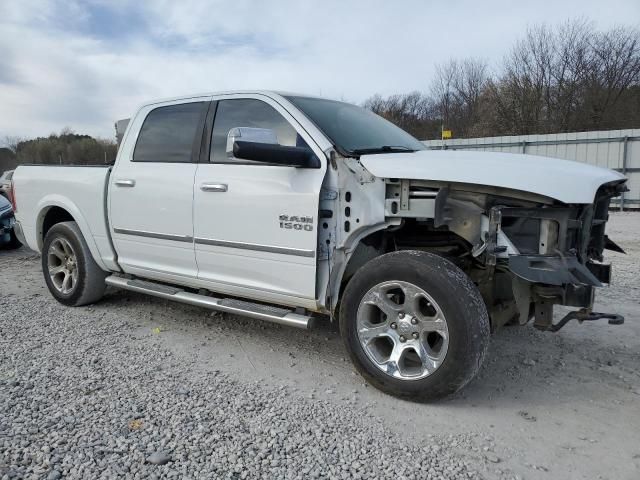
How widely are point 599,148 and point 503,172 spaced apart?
15698mm

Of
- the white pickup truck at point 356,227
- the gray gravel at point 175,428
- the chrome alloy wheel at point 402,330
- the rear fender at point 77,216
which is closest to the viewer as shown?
the gray gravel at point 175,428

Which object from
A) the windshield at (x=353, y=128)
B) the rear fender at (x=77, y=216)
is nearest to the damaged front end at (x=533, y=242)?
the windshield at (x=353, y=128)

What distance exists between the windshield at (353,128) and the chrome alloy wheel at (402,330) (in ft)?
3.30

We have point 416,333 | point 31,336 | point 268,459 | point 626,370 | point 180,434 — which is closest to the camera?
point 268,459

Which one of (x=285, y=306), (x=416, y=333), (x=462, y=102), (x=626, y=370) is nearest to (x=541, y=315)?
(x=416, y=333)

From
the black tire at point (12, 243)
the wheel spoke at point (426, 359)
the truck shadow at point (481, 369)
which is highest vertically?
the wheel spoke at point (426, 359)

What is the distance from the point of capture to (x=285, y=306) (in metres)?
3.89

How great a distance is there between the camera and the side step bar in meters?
3.56

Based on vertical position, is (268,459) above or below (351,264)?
below

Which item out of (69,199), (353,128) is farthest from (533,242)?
(69,199)

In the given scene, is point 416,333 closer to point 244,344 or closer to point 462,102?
point 244,344

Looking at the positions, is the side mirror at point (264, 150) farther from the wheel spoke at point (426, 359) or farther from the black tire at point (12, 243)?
the black tire at point (12, 243)

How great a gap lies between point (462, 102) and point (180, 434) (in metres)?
35.3

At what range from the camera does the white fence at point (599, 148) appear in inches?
619
